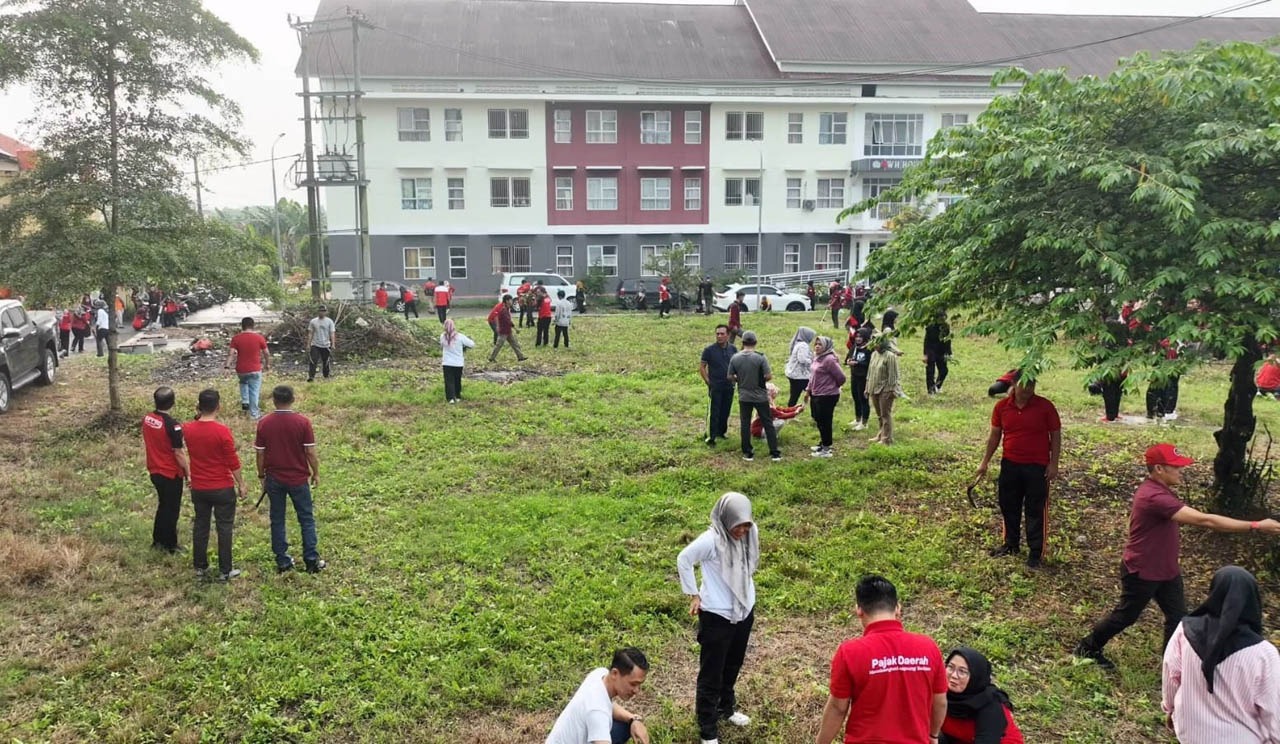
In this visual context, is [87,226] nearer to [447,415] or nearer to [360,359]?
[447,415]

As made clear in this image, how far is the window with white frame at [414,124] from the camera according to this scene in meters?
36.0

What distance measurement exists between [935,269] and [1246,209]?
2.34 m

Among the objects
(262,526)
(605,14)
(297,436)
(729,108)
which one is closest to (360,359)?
(262,526)

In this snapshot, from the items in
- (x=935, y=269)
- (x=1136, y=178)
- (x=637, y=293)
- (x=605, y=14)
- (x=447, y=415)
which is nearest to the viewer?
(x=1136, y=178)

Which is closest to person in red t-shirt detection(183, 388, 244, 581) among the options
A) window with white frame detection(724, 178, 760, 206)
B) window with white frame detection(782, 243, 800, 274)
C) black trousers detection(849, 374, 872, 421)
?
black trousers detection(849, 374, 872, 421)

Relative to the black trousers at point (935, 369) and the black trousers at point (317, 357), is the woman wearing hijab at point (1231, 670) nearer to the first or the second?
the black trousers at point (935, 369)

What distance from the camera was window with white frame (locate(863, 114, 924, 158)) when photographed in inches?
1545

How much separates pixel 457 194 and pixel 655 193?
8940 millimetres

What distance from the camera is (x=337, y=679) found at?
18.5 feet

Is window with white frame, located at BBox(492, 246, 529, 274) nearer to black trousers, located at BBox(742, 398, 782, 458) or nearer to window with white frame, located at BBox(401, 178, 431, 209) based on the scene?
window with white frame, located at BBox(401, 178, 431, 209)

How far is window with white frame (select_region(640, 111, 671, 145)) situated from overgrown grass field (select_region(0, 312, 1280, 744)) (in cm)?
2747

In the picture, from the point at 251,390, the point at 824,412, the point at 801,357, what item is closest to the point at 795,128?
the point at 801,357

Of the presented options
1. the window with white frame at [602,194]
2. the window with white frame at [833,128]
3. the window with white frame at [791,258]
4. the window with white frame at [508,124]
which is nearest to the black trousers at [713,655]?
the window with white frame at [602,194]

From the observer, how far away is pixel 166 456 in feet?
24.1
